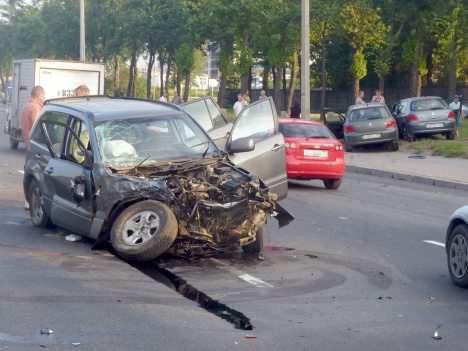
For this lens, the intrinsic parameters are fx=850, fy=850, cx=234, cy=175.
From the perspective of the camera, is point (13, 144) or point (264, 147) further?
point (13, 144)

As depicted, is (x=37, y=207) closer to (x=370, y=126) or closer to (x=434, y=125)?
(x=370, y=126)

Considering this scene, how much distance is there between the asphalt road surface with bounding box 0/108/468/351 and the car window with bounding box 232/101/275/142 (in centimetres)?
143

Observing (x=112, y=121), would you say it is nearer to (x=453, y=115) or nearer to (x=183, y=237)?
(x=183, y=237)

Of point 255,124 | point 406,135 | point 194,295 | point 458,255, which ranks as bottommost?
point 194,295

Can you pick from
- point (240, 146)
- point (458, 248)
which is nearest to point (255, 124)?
point (240, 146)

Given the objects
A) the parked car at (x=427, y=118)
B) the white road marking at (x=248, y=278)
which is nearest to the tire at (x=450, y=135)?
the parked car at (x=427, y=118)

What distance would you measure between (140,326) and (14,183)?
10.7m

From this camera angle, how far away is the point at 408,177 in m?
20.7

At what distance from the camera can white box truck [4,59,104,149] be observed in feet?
82.8

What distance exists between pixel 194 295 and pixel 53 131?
14.4 ft

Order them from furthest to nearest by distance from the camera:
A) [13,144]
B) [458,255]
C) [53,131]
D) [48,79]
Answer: [13,144] → [48,79] → [53,131] → [458,255]

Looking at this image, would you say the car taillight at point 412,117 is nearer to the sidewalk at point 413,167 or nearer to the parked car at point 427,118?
the parked car at point 427,118

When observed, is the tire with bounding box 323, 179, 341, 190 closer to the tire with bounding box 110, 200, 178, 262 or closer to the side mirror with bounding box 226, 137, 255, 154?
the side mirror with bounding box 226, 137, 255, 154

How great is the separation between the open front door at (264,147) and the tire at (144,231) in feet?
7.94
